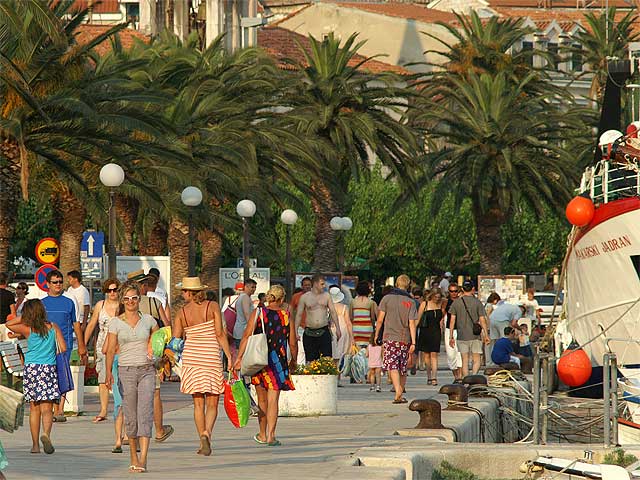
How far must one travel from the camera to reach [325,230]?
44.2 meters

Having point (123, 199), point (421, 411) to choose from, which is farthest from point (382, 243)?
point (421, 411)

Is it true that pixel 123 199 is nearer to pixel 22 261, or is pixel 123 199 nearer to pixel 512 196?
pixel 512 196

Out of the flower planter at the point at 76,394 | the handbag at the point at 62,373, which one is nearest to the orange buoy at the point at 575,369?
the flower planter at the point at 76,394

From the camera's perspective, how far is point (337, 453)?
1344cm

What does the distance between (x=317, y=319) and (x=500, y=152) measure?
2561 centimetres

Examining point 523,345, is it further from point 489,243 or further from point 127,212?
point 489,243

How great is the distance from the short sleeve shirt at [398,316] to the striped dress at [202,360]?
25.5 feet

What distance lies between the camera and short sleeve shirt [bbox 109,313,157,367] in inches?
483

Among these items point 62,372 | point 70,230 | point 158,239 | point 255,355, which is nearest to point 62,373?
point 62,372

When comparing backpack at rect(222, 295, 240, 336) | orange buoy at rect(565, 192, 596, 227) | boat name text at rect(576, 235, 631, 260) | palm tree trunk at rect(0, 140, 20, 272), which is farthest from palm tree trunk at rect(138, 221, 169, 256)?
backpack at rect(222, 295, 240, 336)

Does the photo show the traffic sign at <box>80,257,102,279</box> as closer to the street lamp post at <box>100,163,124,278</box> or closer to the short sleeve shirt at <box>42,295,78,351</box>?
the street lamp post at <box>100,163,124,278</box>

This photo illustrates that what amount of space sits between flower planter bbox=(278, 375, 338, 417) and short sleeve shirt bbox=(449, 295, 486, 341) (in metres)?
6.80

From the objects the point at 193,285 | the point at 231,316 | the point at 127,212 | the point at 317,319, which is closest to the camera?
the point at 193,285

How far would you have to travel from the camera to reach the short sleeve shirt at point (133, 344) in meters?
12.3
